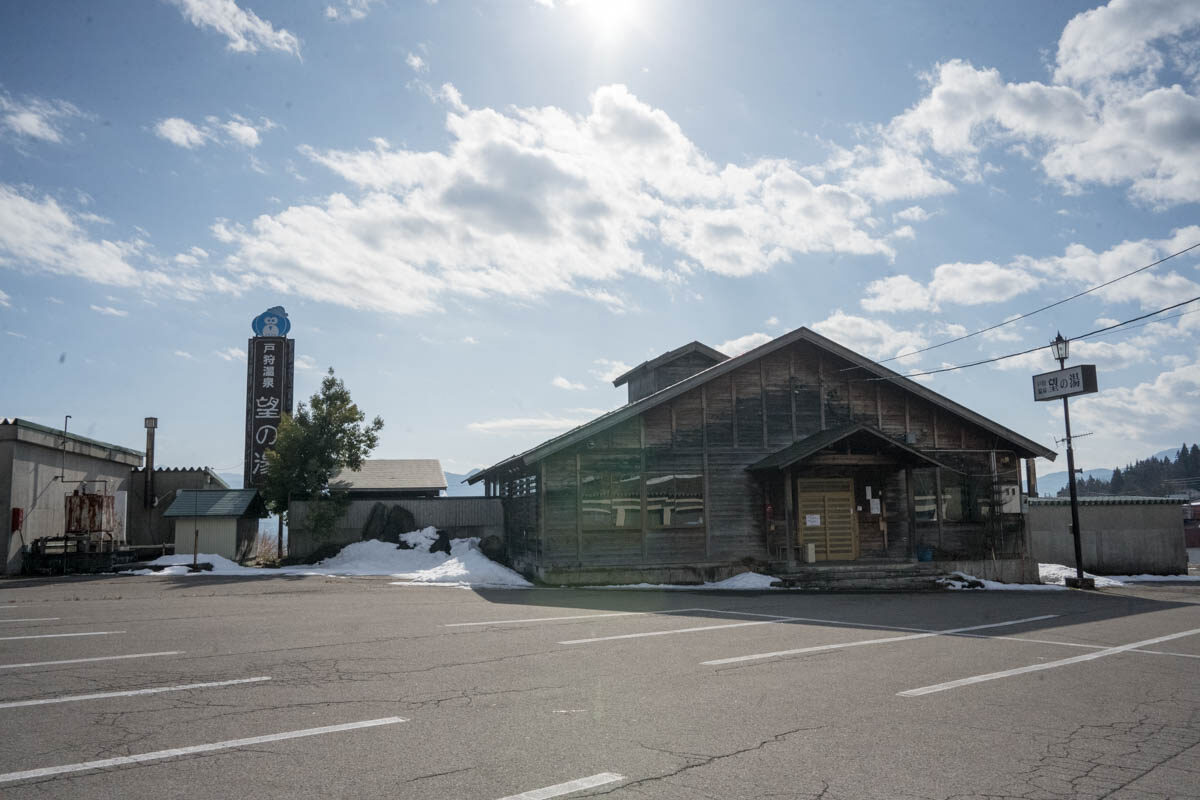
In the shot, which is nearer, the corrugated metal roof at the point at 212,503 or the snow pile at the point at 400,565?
the snow pile at the point at 400,565

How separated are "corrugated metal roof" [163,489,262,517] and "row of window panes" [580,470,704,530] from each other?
53.0ft

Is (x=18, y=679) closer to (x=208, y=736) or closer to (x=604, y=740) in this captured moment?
(x=208, y=736)

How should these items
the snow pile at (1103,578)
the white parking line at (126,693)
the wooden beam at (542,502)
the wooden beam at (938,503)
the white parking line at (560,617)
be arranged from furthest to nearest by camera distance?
the snow pile at (1103,578)
the wooden beam at (938,503)
the wooden beam at (542,502)
the white parking line at (560,617)
the white parking line at (126,693)

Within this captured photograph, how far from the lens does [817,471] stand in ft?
72.3

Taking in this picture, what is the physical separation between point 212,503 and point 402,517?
7.27 metres

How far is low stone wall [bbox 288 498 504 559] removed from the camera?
1197 inches

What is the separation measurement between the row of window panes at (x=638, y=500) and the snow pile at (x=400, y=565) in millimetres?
2690

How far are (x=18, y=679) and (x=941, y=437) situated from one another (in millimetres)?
22400

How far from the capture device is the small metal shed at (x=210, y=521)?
1191 inches

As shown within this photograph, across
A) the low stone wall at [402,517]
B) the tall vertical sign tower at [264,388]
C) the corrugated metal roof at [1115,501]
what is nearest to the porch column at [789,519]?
the low stone wall at [402,517]

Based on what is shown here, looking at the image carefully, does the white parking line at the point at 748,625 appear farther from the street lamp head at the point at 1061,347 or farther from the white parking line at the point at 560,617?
the street lamp head at the point at 1061,347

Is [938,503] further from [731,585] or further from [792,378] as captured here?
[731,585]

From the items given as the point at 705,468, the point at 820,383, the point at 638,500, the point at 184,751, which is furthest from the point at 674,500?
the point at 184,751

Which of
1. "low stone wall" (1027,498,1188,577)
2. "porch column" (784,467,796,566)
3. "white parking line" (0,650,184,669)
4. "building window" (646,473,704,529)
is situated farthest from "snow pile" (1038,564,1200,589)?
"white parking line" (0,650,184,669)
